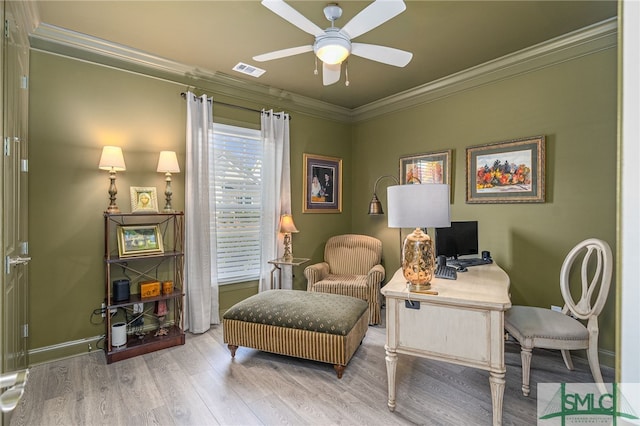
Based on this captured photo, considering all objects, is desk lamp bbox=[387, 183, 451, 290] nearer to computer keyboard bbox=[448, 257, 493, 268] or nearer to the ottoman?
the ottoman

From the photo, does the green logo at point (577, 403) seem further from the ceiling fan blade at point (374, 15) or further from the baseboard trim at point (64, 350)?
the baseboard trim at point (64, 350)

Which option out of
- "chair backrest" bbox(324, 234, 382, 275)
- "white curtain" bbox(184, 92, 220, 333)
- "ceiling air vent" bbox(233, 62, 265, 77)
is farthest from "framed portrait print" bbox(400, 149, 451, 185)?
"white curtain" bbox(184, 92, 220, 333)

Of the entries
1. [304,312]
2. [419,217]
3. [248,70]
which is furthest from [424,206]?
[248,70]

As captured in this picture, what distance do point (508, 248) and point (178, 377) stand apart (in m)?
3.25

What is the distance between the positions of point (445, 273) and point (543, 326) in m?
0.73

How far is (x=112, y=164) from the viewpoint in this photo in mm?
2654

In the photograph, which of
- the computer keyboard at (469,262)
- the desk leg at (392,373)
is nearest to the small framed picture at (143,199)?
the desk leg at (392,373)

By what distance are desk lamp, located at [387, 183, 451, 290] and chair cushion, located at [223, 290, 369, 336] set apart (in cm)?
73

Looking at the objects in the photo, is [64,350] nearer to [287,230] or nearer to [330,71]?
[287,230]

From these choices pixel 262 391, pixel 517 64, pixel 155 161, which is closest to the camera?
pixel 262 391

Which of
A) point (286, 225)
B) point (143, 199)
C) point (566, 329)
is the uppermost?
point (143, 199)

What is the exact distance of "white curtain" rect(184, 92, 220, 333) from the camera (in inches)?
128

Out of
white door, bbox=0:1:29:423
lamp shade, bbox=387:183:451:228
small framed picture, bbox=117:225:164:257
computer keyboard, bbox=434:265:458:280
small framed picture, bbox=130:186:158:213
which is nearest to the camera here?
white door, bbox=0:1:29:423

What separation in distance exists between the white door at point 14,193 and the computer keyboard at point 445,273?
260 cm
